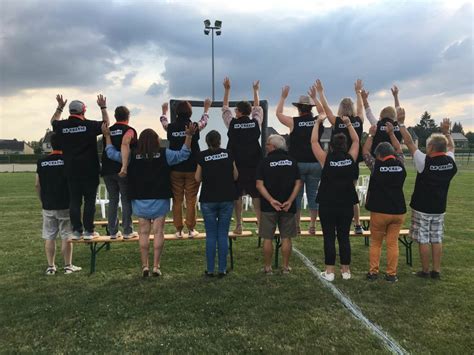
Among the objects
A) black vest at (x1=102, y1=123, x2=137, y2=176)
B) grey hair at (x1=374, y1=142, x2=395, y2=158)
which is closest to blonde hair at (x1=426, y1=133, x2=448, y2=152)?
grey hair at (x1=374, y1=142, x2=395, y2=158)

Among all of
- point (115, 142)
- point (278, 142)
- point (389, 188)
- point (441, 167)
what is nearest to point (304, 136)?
point (278, 142)

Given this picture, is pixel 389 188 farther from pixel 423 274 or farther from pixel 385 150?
pixel 423 274

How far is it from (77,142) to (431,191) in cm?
513

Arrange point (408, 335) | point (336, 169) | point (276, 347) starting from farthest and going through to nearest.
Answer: point (336, 169) → point (408, 335) → point (276, 347)

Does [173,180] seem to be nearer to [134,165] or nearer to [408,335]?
[134,165]

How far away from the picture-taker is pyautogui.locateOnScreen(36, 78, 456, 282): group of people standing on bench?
521 cm

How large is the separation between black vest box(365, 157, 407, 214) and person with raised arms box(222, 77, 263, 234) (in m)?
1.78

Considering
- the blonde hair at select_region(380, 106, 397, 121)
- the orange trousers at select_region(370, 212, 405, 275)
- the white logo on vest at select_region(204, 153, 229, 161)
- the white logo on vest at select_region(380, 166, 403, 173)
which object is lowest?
the orange trousers at select_region(370, 212, 405, 275)

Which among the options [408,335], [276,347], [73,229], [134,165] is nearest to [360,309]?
[408,335]

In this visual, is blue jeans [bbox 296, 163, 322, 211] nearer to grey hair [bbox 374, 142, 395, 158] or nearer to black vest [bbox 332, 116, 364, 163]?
black vest [bbox 332, 116, 364, 163]

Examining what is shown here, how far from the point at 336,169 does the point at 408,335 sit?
222cm

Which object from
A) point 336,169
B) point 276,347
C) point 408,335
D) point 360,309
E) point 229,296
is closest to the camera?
point 276,347

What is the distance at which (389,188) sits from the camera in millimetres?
5176

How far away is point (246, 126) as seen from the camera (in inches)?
222
